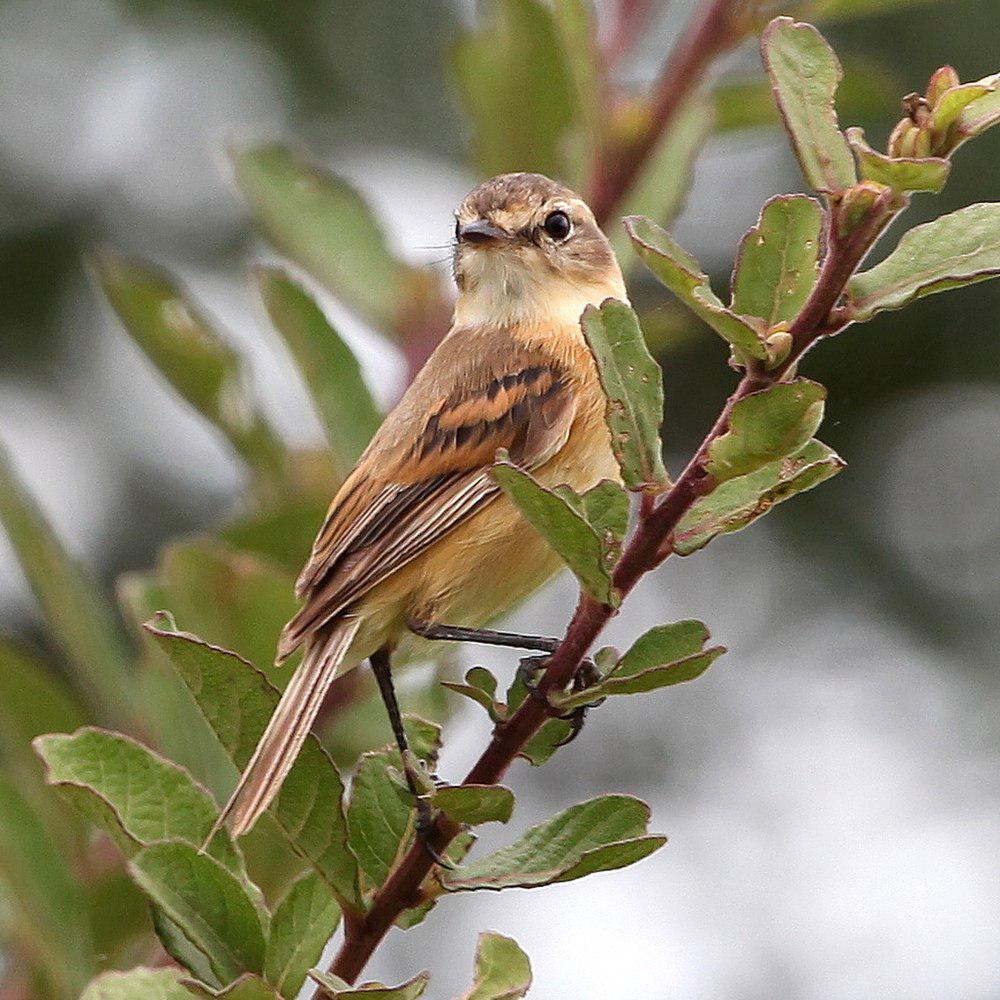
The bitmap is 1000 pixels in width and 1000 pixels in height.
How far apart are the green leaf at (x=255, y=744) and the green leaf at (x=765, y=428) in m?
0.66

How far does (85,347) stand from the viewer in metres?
6.65

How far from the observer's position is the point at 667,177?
3588mm

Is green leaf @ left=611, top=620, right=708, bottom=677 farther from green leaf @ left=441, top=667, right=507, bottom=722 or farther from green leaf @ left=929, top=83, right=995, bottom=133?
green leaf @ left=929, top=83, right=995, bottom=133

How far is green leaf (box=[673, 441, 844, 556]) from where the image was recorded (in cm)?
183

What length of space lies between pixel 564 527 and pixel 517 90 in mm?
2113

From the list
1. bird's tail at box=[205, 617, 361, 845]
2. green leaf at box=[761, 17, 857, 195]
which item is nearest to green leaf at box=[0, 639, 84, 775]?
bird's tail at box=[205, 617, 361, 845]

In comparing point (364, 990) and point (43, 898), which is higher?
point (43, 898)

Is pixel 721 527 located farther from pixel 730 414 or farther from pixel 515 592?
pixel 515 592

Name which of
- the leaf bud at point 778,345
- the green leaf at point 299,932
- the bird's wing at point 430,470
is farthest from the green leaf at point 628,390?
the bird's wing at point 430,470

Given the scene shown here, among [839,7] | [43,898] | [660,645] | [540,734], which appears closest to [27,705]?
[43,898]

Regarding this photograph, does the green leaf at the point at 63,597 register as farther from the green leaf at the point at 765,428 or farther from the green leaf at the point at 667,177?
the green leaf at the point at 765,428

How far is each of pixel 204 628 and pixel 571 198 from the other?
4.44 ft

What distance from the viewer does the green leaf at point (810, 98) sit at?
175cm

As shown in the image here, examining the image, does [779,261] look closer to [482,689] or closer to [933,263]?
[933,263]
